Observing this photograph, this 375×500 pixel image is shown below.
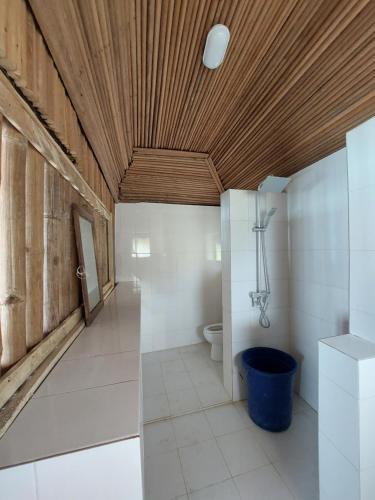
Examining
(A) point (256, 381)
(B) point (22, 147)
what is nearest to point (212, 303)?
(A) point (256, 381)

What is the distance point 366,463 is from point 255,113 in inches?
75.9

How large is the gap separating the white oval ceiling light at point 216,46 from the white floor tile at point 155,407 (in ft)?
7.92

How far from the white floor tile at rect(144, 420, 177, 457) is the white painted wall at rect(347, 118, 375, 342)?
1.42 meters

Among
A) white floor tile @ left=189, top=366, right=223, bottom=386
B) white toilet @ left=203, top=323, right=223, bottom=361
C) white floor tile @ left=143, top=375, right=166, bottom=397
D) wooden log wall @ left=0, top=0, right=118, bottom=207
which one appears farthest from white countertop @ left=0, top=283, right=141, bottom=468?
white toilet @ left=203, top=323, right=223, bottom=361

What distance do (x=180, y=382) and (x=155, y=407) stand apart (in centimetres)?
39

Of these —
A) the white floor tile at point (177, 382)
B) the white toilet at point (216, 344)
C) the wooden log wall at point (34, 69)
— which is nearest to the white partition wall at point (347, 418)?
the white floor tile at point (177, 382)

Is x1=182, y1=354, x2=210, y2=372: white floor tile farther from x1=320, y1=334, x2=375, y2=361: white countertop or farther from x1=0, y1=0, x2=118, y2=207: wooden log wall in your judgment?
x1=0, y1=0, x2=118, y2=207: wooden log wall

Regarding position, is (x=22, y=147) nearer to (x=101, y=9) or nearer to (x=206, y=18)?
(x=101, y=9)

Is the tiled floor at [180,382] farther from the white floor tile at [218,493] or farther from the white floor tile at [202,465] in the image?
the white floor tile at [218,493]

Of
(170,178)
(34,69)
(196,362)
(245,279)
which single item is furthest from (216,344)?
(34,69)

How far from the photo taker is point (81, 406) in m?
0.53

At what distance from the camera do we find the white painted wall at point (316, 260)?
1552 millimetres

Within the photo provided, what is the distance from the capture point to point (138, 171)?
221 centimetres

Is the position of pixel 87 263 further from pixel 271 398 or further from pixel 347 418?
pixel 271 398
